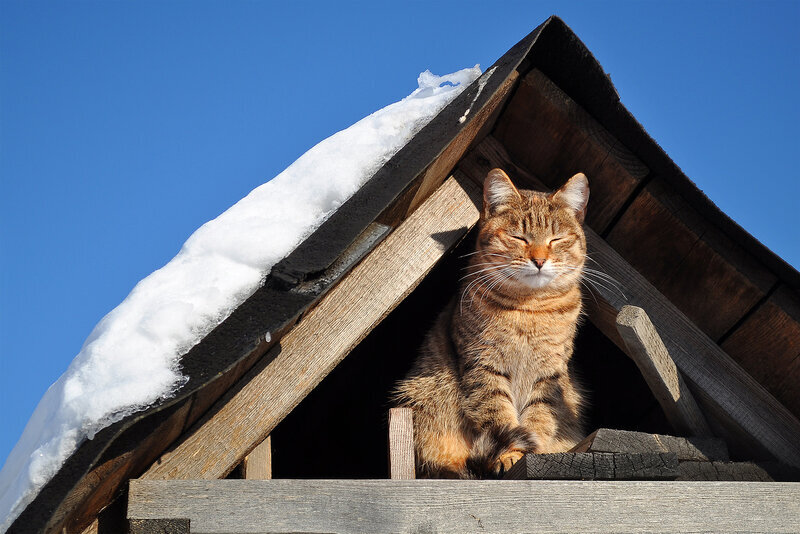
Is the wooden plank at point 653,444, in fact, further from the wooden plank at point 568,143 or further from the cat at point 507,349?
the wooden plank at point 568,143

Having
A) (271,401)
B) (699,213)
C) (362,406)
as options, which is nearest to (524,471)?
(271,401)

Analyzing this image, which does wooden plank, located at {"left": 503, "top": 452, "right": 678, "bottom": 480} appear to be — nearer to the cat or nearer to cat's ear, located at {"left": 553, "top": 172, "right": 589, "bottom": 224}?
the cat

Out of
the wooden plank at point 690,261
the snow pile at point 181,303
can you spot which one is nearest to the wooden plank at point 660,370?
the wooden plank at point 690,261

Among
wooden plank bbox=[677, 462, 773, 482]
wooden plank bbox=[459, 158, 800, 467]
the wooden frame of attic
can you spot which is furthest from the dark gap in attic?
wooden plank bbox=[677, 462, 773, 482]

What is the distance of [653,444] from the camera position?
266 centimetres

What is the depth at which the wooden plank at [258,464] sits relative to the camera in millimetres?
2658

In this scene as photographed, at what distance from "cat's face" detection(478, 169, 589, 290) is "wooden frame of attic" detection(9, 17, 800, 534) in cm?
9

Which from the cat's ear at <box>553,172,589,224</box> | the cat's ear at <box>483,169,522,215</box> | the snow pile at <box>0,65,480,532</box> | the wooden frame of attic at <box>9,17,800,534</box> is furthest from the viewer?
the cat's ear at <box>483,169,522,215</box>

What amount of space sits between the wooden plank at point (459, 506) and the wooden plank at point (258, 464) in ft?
1.45

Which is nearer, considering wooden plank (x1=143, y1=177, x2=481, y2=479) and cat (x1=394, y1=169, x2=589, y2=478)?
wooden plank (x1=143, y1=177, x2=481, y2=479)

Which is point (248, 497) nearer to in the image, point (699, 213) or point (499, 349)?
point (499, 349)

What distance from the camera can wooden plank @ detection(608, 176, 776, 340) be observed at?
273cm

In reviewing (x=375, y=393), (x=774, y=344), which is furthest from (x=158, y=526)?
(x=375, y=393)

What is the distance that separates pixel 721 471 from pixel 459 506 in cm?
100
